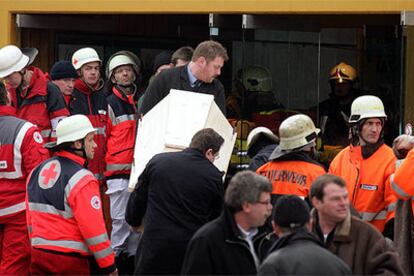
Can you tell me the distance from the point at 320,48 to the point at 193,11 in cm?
127

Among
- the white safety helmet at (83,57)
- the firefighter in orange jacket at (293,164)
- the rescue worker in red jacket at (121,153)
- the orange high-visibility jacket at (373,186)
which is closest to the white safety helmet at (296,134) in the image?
the firefighter in orange jacket at (293,164)

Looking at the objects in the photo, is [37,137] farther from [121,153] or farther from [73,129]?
[121,153]

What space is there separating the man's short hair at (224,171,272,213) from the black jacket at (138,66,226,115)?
9.87 ft

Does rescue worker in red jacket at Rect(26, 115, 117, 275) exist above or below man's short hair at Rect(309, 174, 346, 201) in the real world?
below

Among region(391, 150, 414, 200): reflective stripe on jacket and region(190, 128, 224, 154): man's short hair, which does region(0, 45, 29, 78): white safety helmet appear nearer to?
region(190, 128, 224, 154): man's short hair

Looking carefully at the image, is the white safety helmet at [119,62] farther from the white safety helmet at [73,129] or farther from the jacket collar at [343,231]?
the jacket collar at [343,231]

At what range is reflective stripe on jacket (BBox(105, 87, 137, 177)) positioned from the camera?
1165 cm

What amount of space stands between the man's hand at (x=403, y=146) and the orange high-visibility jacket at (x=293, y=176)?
105cm

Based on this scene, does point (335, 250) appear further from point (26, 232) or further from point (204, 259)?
point (26, 232)

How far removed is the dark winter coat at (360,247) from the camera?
23.9ft

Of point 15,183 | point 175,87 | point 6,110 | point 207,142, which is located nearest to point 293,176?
point 207,142

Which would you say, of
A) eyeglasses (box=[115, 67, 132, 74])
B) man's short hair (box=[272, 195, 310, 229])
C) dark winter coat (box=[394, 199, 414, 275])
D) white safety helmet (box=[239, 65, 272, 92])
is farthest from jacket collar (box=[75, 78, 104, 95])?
man's short hair (box=[272, 195, 310, 229])
